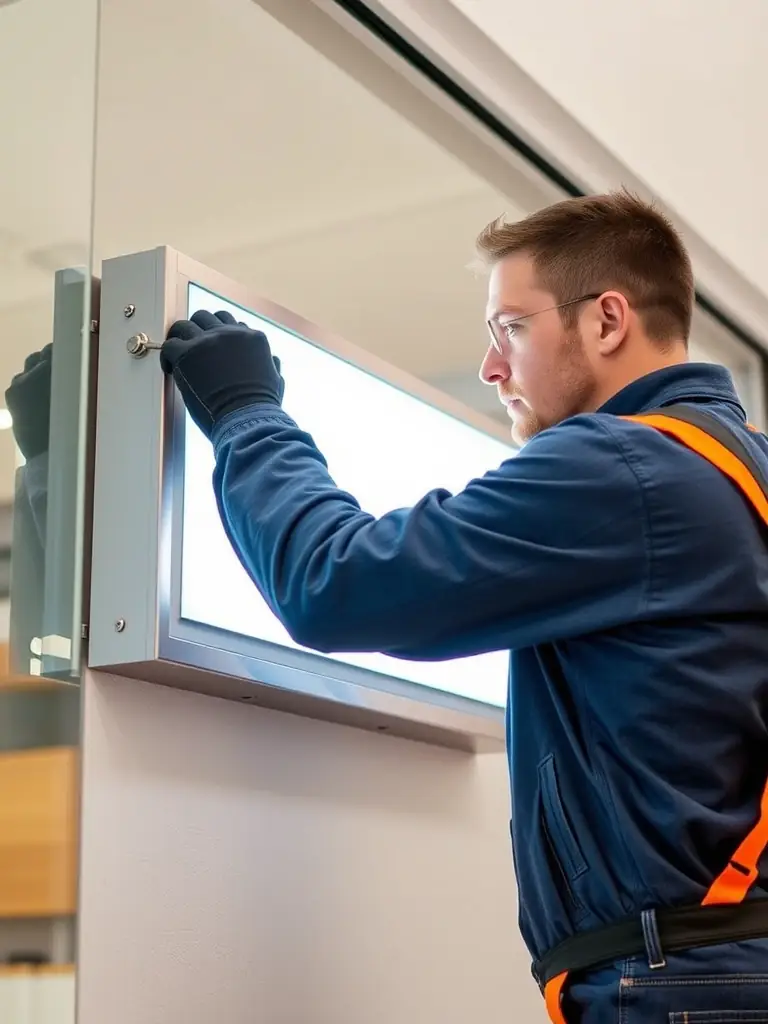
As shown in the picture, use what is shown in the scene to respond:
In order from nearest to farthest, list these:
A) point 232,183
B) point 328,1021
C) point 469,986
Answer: point 328,1021
point 232,183
point 469,986

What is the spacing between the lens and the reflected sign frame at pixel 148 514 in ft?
4.07

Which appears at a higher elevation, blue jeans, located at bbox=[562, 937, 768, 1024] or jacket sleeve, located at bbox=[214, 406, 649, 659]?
jacket sleeve, located at bbox=[214, 406, 649, 659]

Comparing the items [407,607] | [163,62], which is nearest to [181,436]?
[407,607]

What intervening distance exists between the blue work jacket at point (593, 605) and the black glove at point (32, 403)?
0.17 meters

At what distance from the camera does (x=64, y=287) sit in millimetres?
1294

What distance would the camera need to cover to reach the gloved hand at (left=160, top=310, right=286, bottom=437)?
1.24 m

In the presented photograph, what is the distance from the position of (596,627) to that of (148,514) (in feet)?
1.30

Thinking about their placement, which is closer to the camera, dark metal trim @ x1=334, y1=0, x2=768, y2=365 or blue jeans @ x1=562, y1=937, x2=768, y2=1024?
blue jeans @ x1=562, y1=937, x2=768, y2=1024

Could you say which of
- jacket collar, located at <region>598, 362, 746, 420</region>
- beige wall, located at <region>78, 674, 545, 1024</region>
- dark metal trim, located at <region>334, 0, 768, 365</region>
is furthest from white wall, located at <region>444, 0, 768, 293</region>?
beige wall, located at <region>78, 674, 545, 1024</region>

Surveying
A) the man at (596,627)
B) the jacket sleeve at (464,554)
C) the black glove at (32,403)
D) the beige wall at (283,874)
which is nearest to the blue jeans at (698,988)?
the man at (596,627)

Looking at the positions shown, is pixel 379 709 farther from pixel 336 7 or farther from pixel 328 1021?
pixel 336 7

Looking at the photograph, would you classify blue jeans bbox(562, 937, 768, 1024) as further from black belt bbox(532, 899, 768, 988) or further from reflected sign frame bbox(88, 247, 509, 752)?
reflected sign frame bbox(88, 247, 509, 752)

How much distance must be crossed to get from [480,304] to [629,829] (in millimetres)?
1005

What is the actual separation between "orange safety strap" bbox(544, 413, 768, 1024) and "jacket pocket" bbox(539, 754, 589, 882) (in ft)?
0.29
